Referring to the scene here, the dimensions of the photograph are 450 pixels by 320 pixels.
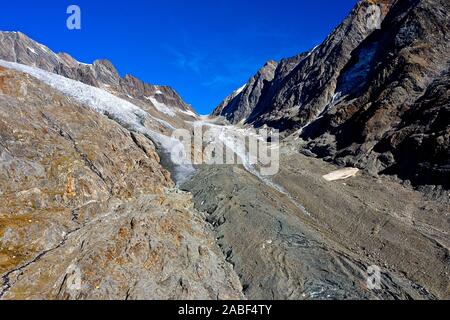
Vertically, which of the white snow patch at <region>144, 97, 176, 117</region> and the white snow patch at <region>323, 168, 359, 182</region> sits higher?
the white snow patch at <region>144, 97, 176, 117</region>

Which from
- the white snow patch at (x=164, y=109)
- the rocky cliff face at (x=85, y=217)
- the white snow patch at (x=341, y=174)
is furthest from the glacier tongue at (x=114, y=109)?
the white snow patch at (x=164, y=109)

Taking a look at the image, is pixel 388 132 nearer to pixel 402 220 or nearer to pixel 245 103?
pixel 402 220

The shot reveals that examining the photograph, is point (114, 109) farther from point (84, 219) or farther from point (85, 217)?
point (84, 219)

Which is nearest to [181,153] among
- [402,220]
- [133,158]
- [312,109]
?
[133,158]

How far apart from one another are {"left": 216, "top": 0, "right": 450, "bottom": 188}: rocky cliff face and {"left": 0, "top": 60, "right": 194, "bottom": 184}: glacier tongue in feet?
82.0

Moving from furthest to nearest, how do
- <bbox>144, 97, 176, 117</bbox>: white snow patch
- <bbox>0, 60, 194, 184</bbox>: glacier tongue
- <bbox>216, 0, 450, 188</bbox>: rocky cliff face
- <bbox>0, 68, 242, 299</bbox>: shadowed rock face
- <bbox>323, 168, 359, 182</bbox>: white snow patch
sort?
<bbox>144, 97, 176, 117</bbox>: white snow patch < <bbox>0, 60, 194, 184</bbox>: glacier tongue < <bbox>323, 168, 359, 182</bbox>: white snow patch < <bbox>216, 0, 450, 188</bbox>: rocky cliff face < <bbox>0, 68, 242, 299</bbox>: shadowed rock face

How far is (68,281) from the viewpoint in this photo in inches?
851

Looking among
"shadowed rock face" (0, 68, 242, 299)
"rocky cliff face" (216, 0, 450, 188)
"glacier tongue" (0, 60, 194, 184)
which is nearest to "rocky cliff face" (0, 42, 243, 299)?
"shadowed rock face" (0, 68, 242, 299)

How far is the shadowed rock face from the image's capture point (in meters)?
22.2

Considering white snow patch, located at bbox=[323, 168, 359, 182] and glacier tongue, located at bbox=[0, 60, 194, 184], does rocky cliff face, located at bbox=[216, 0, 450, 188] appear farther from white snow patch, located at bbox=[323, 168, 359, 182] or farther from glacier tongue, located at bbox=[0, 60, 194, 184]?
glacier tongue, located at bbox=[0, 60, 194, 184]

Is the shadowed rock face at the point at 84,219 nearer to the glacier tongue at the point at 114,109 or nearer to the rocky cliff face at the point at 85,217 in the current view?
the rocky cliff face at the point at 85,217
